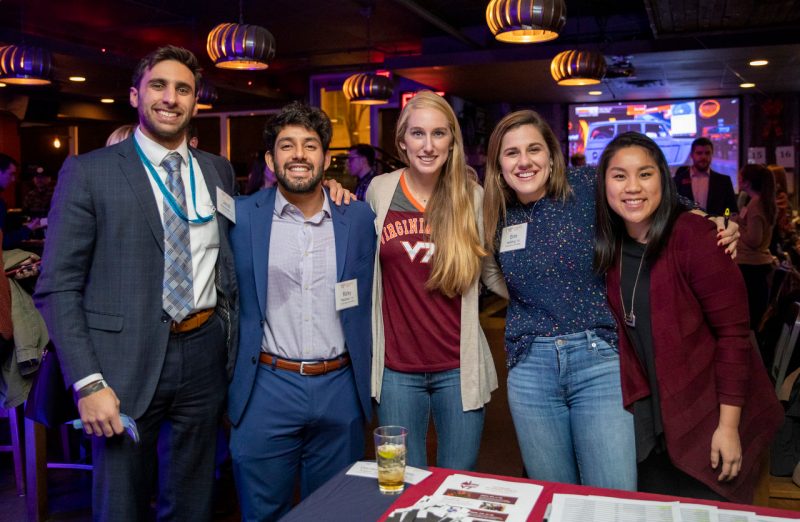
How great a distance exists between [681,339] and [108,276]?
1546mm

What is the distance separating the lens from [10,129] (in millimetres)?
12625

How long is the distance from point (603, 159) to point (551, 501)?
39.6 inches

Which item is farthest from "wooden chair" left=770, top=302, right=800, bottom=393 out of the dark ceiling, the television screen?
the television screen

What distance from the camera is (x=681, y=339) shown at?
1.88 meters

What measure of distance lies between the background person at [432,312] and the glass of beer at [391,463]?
0.60 m

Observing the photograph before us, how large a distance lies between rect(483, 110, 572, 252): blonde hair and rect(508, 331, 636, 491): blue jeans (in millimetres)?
417

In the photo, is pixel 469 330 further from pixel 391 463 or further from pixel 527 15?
pixel 527 15

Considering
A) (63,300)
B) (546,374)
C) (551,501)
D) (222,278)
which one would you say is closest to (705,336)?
(546,374)

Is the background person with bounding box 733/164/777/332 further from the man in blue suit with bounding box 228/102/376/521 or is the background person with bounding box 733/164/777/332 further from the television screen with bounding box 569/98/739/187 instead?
the television screen with bounding box 569/98/739/187

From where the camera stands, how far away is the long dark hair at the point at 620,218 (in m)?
1.94

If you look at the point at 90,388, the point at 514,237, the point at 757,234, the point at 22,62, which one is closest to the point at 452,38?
the point at 22,62

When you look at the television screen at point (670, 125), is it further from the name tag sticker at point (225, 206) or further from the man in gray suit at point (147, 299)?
the man in gray suit at point (147, 299)

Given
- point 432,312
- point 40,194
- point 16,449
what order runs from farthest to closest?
point 40,194 → point 16,449 → point 432,312

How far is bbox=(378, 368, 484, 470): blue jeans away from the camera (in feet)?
7.28
